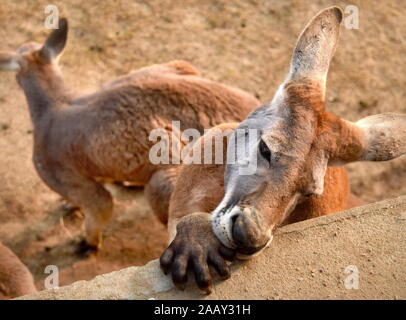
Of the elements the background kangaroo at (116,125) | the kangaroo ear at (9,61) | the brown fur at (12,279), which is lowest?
the brown fur at (12,279)

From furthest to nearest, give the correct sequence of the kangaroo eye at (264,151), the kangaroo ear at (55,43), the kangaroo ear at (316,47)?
the kangaroo ear at (55,43)
the kangaroo ear at (316,47)
the kangaroo eye at (264,151)

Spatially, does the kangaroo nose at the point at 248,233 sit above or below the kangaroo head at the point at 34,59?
below

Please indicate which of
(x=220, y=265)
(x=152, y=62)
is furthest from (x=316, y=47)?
(x=152, y=62)

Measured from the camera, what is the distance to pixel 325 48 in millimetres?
2869

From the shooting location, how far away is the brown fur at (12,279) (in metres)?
3.58

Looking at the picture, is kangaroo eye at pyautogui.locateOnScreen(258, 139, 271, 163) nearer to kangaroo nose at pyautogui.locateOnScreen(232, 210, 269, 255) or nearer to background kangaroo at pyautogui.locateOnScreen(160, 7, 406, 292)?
background kangaroo at pyautogui.locateOnScreen(160, 7, 406, 292)

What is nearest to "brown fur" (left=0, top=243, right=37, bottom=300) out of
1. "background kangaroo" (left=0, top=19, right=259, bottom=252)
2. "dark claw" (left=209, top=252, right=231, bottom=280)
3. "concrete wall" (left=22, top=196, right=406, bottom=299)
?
"background kangaroo" (left=0, top=19, right=259, bottom=252)

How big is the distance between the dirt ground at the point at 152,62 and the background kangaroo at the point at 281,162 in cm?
232

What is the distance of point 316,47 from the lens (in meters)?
2.84

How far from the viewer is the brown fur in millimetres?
3580

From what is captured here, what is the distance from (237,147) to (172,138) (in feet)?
4.69

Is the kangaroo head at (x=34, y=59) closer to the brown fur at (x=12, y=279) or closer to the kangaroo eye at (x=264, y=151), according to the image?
the brown fur at (x=12, y=279)

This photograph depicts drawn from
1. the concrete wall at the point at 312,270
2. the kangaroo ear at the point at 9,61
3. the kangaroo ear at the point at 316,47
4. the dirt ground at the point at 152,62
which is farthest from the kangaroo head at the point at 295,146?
the kangaroo ear at the point at 9,61
